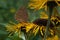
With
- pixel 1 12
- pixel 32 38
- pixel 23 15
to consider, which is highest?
pixel 23 15

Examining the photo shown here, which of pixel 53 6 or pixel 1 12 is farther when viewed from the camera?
pixel 1 12

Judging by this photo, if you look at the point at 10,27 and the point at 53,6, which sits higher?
the point at 53,6

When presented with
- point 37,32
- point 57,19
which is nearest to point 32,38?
point 37,32

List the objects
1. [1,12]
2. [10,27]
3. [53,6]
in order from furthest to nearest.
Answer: [1,12] < [10,27] < [53,6]

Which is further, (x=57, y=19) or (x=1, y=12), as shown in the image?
(x=1, y=12)

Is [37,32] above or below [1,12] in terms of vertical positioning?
above

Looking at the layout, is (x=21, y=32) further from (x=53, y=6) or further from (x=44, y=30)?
(x=53, y=6)

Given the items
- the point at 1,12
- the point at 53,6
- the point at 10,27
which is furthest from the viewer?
the point at 1,12

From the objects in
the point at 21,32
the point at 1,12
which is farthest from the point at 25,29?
the point at 1,12

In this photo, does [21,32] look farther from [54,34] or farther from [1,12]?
[1,12]
